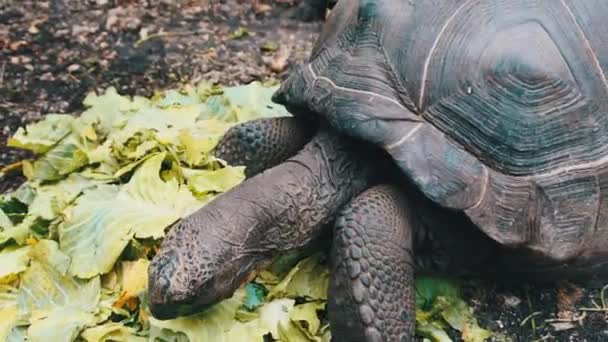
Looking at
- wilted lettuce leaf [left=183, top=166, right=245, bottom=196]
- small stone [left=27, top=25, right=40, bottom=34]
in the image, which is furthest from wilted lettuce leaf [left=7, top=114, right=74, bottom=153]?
small stone [left=27, top=25, right=40, bottom=34]

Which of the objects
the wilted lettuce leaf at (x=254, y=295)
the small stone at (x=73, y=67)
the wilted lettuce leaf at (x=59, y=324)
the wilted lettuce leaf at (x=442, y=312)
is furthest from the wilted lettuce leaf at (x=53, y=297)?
the small stone at (x=73, y=67)

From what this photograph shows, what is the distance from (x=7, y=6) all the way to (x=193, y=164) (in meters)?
3.04

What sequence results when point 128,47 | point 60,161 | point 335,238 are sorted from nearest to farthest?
point 335,238, point 60,161, point 128,47

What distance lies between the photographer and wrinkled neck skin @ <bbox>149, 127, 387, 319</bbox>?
10.7 feet

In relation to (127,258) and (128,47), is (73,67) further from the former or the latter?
(127,258)

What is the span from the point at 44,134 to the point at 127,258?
120 centimetres

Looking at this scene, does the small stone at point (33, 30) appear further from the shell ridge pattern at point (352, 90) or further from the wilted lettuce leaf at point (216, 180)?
the shell ridge pattern at point (352, 90)

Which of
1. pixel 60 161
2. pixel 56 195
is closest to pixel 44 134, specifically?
pixel 60 161

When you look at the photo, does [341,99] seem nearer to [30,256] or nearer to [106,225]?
[106,225]

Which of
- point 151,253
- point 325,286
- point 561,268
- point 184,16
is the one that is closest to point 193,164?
point 151,253

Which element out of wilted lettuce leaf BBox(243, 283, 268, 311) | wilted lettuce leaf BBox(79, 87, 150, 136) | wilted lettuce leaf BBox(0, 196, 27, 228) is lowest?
wilted lettuce leaf BBox(0, 196, 27, 228)

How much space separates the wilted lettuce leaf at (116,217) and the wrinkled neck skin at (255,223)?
1.29ft

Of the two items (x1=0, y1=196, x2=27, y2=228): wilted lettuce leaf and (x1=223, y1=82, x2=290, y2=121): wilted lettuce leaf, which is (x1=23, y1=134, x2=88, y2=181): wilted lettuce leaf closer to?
(x1=0, y1=196, x2=27, y2=228): wilted lettuce leaf

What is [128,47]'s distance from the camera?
20.5 ft
